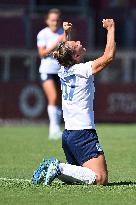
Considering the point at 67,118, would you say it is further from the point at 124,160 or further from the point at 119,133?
the point at 119,133

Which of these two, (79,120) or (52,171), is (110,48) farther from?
(52,171)

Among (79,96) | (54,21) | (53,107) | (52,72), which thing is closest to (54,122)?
(53,107)

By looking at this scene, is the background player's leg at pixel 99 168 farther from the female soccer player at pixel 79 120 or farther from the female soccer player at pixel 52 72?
the female soccer player at pixel 52 72

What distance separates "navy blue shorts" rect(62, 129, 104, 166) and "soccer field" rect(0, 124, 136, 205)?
0.35 meters

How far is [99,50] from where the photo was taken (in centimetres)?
2622

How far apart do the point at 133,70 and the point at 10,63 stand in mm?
3587

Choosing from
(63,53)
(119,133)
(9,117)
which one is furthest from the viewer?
(9,117)

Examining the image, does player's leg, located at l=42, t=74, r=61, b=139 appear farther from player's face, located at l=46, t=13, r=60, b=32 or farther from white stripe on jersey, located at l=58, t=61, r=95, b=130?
white stripe on jersey, located at l=58, t=61, r=95, b=130

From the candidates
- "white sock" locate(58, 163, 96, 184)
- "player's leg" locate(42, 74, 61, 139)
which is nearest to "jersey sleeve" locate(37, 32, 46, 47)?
"player's leg" locate(42, 74, 61, 139)

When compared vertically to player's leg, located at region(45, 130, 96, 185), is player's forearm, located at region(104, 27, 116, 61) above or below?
above

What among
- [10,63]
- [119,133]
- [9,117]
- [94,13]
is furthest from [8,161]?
[94,13]

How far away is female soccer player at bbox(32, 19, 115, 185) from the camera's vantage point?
358 inches

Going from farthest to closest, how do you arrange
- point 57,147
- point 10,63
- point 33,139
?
1. point 10,63
2. point 33,139
3. point 57,147

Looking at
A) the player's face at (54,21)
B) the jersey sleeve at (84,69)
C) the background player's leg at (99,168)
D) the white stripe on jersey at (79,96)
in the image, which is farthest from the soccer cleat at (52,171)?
the player's face at (54,21)
